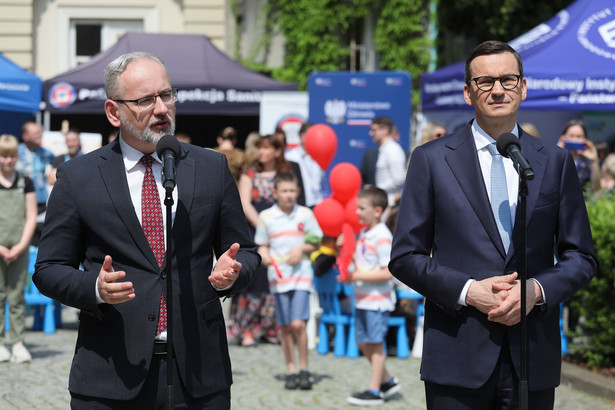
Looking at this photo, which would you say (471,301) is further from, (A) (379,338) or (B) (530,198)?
(A) (379,338)

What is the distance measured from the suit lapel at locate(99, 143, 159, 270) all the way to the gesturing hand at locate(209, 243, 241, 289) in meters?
0.22

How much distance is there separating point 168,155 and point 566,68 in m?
8.99

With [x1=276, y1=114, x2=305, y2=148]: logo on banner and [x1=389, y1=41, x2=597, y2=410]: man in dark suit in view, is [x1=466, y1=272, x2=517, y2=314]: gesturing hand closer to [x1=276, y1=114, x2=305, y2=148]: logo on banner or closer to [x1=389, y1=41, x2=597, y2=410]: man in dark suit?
[x1=389, y1=41, x2=597, y2=410]: man in dark suit

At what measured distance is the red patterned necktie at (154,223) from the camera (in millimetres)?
3539

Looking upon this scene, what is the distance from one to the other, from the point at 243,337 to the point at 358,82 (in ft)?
19.8

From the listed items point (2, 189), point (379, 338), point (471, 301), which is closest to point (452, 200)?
point (471, 301)

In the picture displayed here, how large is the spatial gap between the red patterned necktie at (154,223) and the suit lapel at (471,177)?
1.09 metres

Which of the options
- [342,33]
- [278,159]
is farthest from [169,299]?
[342,33]

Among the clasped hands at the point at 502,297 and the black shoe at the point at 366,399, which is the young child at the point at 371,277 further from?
the clasped hands at the point at 502,297

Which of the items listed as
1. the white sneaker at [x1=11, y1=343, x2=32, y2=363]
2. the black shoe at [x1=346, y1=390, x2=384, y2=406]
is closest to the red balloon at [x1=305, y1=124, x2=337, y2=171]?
the white sneaker at [x1=11, y1=343, x2=32, y2=363]

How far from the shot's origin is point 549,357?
363cm

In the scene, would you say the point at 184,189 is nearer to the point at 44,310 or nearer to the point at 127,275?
the point at 127,275

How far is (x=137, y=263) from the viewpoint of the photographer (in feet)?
11.6

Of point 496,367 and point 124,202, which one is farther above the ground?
point 124,202
